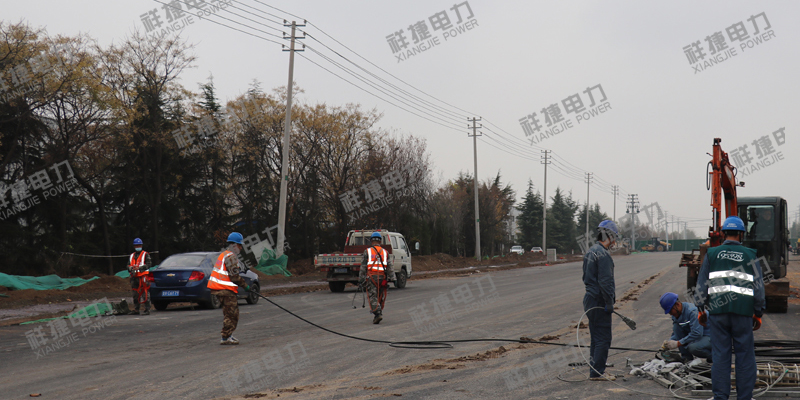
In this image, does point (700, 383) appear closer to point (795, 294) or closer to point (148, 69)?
point (795, 294)

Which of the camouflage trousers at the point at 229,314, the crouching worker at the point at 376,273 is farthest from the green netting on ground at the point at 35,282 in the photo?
the camouflage trousers at the point at 229,314

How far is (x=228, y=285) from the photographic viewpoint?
11086 millimetres

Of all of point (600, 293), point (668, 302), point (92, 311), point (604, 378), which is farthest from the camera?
point (92, 311)

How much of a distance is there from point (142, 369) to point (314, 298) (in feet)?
42.5

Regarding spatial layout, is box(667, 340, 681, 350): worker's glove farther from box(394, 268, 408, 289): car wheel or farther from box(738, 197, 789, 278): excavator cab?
box(394, 268, 408, 289): car wheel

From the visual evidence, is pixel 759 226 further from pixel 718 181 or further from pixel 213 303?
pixel 213 303

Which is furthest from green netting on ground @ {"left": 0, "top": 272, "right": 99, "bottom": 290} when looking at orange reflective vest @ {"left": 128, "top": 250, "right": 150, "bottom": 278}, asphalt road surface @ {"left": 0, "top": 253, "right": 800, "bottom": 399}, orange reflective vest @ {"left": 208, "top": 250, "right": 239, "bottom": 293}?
→ orange reflective vest @ {"left": 208, "top": 250, "right": 239, "bottom": 293}

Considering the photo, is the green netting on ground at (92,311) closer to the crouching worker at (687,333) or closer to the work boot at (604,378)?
the work boot at (604,378)

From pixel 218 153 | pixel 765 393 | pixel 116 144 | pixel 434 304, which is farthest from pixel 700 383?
pixel 218 153

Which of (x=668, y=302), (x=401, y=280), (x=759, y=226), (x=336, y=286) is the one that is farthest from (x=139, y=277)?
(x=759, y=226)

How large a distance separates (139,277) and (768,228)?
1741 cm

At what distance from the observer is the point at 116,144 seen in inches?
1403

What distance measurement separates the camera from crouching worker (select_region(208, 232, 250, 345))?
35.8ft

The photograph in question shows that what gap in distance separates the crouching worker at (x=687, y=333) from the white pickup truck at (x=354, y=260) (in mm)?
13698
